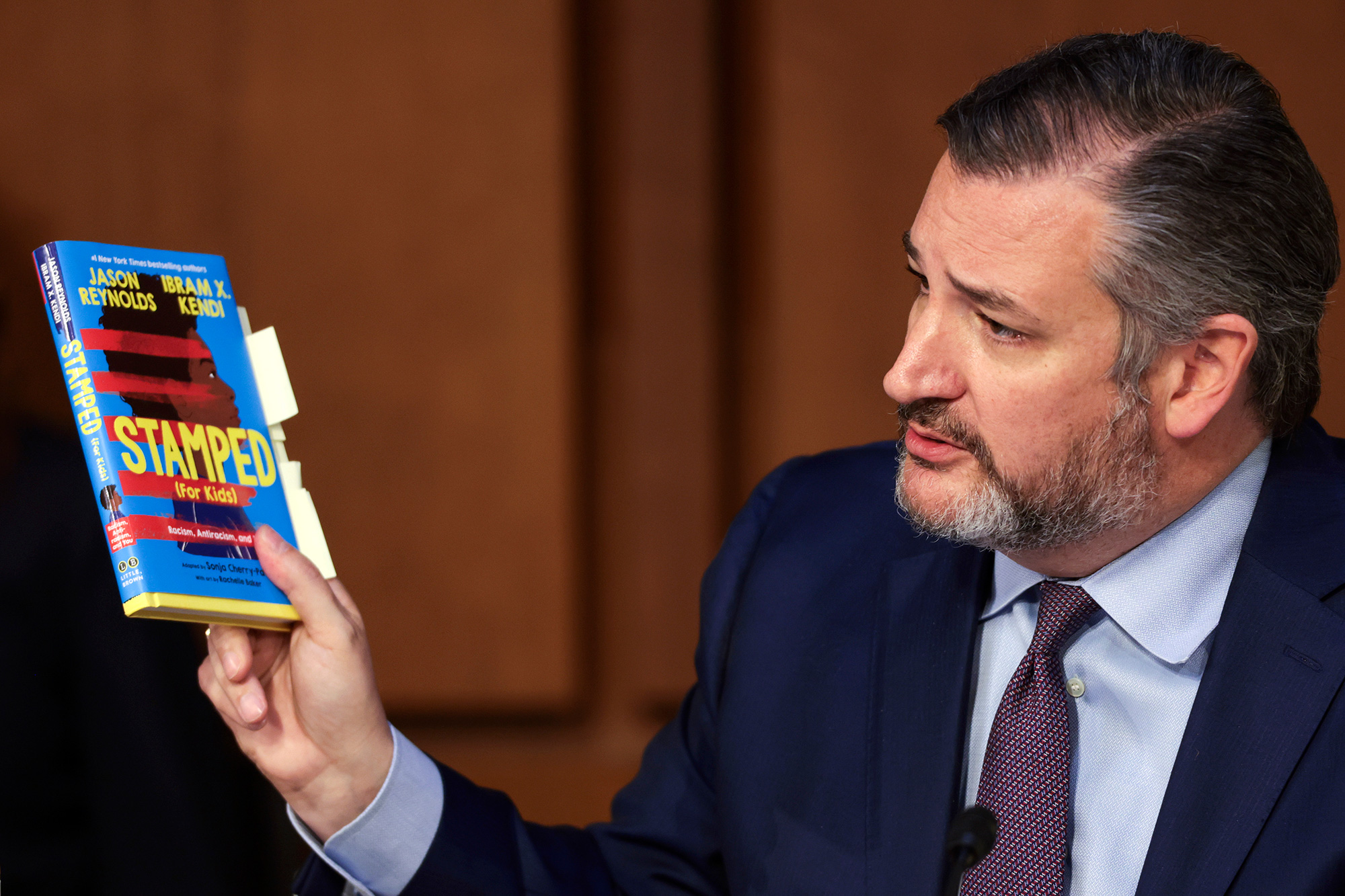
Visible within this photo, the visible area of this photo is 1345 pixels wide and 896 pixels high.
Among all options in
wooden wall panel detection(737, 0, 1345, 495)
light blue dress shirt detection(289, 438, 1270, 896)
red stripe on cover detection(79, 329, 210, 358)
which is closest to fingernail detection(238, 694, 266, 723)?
light blue dress shirt detection(289, 438, 1270, 896)

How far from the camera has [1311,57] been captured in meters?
1.36

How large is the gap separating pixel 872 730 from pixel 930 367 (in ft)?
0.90

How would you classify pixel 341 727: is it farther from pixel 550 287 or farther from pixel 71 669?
pixel 550 287

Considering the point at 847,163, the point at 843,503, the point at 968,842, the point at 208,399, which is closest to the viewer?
the point at 968,842

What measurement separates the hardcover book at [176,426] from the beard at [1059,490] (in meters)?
0.43

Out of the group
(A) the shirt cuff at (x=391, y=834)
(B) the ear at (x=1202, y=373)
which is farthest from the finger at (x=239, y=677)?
(B) the ear at (x=1202, y=373)

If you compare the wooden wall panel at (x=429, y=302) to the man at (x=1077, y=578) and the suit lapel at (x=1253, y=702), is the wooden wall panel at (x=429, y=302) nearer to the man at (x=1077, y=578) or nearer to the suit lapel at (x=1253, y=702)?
the man at (x=1077, y=578)

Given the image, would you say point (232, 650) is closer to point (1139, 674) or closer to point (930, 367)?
point (930, 367)

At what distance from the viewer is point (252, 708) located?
81 cm

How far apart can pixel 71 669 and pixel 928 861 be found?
2.82 feet

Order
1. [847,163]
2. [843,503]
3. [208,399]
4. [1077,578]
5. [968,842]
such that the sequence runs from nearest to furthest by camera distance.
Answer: [968,842], [208,399], [1077,578], [843,503], [847,163]

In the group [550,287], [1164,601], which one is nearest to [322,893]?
[1164,601]

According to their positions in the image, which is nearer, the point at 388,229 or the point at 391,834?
the point at 391,834

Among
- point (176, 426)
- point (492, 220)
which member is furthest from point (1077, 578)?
point (492, 220)
